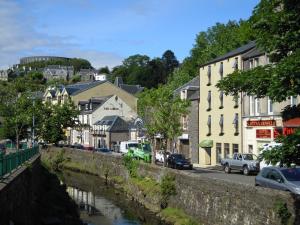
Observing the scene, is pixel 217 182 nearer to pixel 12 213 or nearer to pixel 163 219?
pixel 163 219

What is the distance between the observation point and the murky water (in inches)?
1231

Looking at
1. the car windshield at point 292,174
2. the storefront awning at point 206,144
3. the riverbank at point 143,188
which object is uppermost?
the storefront awning at point 206,144

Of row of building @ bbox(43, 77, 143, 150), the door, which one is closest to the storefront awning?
the door

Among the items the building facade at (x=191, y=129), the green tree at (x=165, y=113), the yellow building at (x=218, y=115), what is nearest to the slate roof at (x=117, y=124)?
the building facade at (x=191, y=129)

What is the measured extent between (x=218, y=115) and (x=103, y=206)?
22.2 metres

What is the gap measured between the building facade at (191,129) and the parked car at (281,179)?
3370 cm

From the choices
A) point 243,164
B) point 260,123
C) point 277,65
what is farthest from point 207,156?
point 277,65

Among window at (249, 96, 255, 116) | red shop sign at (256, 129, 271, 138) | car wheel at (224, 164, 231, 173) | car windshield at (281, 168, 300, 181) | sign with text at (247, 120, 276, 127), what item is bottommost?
car wheel at (224, 164, 231, 173)

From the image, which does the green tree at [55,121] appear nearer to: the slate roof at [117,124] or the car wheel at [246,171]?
the slate roof at [117,124]

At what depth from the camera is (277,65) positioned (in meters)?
12.6

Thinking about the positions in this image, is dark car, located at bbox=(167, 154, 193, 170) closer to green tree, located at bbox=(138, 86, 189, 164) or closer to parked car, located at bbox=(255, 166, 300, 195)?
green tree, located at bbox=(138, 86, 189, 164)

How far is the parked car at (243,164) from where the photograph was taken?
42.3 meters

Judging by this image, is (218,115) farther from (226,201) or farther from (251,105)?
(226,201)

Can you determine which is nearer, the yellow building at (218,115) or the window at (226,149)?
the yellow building at (218,115)
